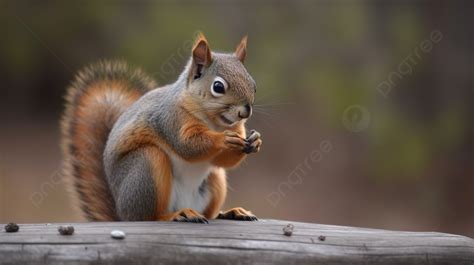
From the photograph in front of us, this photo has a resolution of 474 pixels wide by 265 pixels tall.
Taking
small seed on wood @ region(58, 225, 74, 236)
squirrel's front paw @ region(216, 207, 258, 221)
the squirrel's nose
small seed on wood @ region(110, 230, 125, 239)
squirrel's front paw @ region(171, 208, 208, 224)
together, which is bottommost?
small seed on wood @ region(58, 225, 74, 236)

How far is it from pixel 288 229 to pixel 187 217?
36cm

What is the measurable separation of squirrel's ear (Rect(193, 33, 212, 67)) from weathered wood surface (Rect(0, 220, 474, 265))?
0.55 m

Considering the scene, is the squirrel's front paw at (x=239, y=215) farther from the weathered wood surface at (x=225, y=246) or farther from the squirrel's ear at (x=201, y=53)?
the squirrel's ear at (x=201, y=53)

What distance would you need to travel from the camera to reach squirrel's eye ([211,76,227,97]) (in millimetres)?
2125

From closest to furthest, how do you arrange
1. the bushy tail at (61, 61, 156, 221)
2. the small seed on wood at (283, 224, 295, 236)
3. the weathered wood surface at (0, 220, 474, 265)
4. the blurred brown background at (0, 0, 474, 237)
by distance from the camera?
the weathered wood surface at (0, 220, 474, 265)
the small seed on wood at (283, 224, 295, 236)
the bushy tail at (61, 61, 156, 221)
the blurred brown background at (0, 0, 474, 237)

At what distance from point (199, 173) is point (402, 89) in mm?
3481

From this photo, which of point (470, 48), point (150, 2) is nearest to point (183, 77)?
point (150, 2)

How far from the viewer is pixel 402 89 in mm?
5492

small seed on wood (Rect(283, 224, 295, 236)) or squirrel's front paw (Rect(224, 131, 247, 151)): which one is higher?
squirrel's front paw (Rect(224, 131, 247, 151))

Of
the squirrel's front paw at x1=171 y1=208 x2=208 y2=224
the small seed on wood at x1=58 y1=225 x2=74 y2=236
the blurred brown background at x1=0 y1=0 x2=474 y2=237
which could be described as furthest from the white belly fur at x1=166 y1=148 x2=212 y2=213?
the blurred brown background at x1=0 y1=0 x2=474 y2=237

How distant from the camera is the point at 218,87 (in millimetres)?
2133
